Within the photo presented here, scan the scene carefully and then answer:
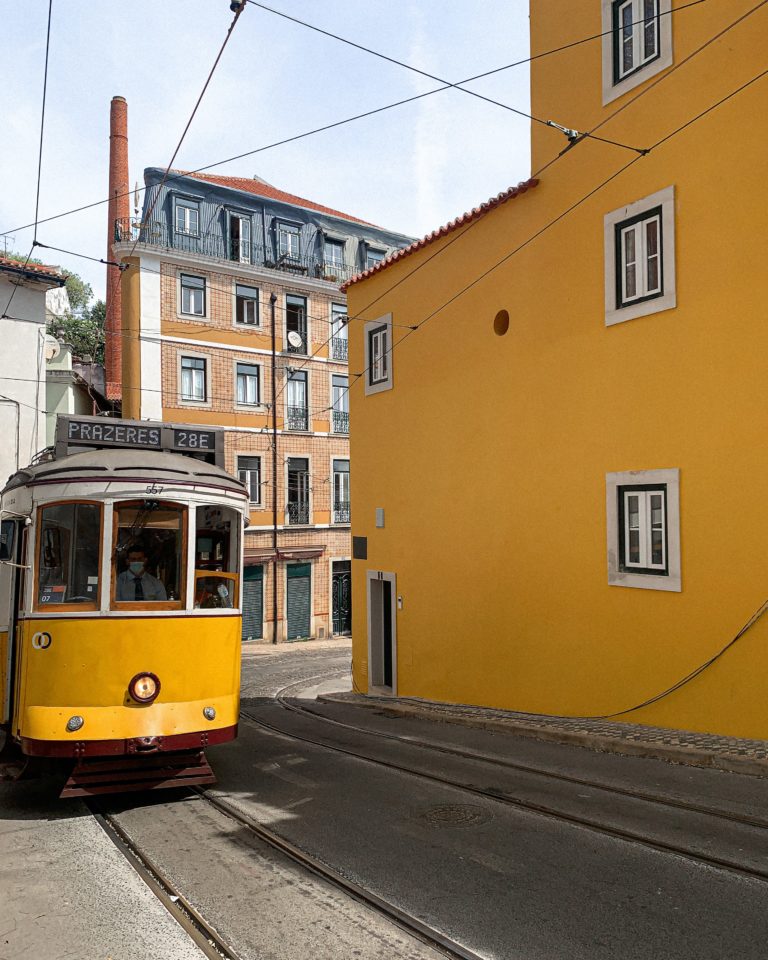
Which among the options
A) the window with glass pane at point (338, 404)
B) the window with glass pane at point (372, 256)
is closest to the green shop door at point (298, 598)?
the window with glass pane at point (338, 404)

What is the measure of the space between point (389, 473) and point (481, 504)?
3091 mm

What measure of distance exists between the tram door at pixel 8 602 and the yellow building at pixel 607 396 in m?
7.00

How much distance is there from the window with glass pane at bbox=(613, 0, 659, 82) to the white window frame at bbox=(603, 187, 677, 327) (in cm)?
186

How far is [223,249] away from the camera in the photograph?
28641 millimetres

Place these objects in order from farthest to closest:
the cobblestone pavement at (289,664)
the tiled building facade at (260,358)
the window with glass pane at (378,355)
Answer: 1. the tiled building facade at (260,358)
2. the cobblestone pavement at (289,664)
3. the window with glass pane at (378,355)

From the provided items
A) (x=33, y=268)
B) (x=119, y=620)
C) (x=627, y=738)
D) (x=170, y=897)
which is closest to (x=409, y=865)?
(x=170, y=897)

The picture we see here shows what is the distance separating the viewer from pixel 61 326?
38.7 m

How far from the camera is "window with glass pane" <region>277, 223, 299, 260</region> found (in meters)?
30.2

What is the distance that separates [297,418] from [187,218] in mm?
7950

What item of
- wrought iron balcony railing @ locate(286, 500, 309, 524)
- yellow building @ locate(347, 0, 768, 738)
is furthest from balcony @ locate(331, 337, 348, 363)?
yellow building @ locate(347, 0, 768, 738)

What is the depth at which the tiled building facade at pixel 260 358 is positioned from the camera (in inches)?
1057

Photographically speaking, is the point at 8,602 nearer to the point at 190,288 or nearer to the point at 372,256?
the point at 190,288

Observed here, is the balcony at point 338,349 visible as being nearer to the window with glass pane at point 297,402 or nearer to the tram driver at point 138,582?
the window with glass pane at point 297,402

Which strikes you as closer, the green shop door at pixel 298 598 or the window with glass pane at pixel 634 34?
the window with glass pane at pixel 634 34
